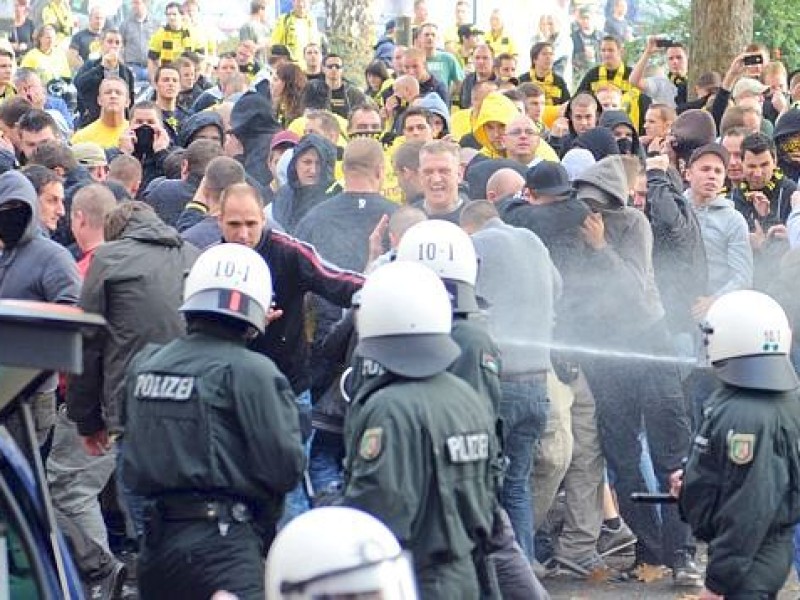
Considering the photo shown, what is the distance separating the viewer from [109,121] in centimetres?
1359

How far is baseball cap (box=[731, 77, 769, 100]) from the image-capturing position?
→ 15008 millimetres

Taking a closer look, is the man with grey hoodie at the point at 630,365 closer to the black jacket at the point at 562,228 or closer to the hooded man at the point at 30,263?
the black jacket at the point at 562,228

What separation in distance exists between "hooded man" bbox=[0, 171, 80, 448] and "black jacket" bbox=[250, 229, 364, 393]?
87 centimetres

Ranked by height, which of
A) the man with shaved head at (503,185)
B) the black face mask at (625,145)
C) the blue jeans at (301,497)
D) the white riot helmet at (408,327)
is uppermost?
the black face mask at (625,145)

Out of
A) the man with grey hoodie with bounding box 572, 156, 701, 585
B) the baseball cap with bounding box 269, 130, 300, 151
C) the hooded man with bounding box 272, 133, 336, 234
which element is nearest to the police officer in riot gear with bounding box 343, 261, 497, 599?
the man with grey hoodie with bounding box 572, 156, 701, 585

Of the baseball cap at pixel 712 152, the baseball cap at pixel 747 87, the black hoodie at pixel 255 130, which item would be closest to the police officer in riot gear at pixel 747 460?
the baseball cap at pixel 712 152

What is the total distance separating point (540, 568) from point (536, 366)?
1.41m

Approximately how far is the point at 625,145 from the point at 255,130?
8.36ft

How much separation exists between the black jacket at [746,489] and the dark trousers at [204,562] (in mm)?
1610

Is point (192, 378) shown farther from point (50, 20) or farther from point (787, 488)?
point (50, 20)

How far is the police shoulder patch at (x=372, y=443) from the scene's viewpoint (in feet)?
19.5

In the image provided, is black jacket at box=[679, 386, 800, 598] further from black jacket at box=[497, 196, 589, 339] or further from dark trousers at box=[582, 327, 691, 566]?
dark trousers at box=[582, 327, 691, 566]

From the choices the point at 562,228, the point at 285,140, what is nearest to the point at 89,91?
the point at 285,140

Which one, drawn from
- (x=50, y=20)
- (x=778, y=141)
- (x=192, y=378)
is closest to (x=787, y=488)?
(x=192, y=378)
